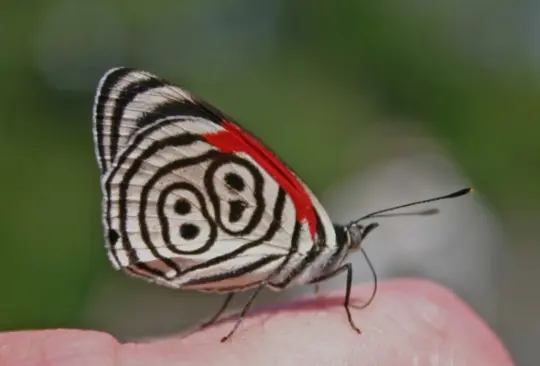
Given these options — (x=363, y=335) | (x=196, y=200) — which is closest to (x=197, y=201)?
(x=196, y=200)

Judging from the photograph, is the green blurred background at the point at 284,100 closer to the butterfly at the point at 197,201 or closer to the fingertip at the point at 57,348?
the butterfly at the point at 197,201

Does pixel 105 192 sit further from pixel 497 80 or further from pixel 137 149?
pixel 497 80

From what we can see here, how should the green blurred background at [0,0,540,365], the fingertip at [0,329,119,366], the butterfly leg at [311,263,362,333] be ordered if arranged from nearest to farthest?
the fingertip at [0,329,119,366], the butterfly leg at [311,263,362,333], the green blurred background at [0,0,540,365]

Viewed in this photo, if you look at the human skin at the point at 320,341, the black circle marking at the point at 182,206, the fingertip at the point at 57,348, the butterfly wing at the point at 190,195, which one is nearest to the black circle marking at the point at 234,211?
the butterfly wing at the point at 190,195

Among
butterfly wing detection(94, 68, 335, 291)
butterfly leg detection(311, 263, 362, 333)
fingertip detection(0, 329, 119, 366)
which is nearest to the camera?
fingertip detection(0, 329, 119, 366)

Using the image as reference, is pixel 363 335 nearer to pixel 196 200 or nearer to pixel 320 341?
pixel 320 341

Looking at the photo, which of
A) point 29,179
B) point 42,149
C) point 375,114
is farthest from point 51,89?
point 375,114

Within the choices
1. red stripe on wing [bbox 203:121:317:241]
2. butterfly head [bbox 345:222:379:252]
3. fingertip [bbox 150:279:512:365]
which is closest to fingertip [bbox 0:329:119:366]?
fingertip [bbox 150:279:512:365]

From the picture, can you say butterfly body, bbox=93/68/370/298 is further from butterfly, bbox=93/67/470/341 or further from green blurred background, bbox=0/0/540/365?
green blurred background, bbox=0/0/540/365

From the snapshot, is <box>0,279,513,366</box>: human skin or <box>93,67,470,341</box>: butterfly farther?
<box>93,67,470,341</box>: butterfly
